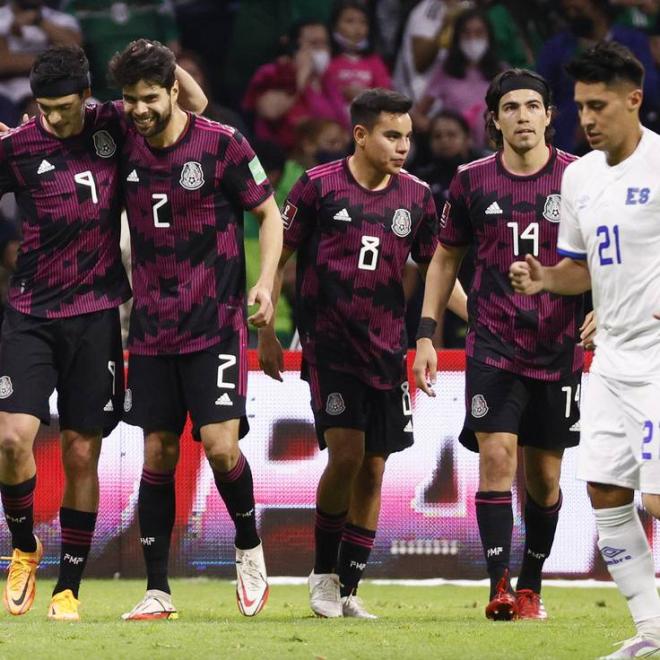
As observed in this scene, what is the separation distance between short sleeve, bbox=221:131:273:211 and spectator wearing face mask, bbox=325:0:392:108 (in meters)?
6.70

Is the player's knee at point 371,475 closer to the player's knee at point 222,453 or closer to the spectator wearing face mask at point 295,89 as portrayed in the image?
the player's knee at point 222,453

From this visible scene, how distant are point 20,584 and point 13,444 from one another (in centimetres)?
69

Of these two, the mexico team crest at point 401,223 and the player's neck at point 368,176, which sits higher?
the player's neck at point 368,176

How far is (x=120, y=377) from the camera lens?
7246 millimetres

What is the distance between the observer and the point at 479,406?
7090 millimetres

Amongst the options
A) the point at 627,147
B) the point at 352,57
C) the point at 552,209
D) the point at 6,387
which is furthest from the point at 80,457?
the point at 352,57

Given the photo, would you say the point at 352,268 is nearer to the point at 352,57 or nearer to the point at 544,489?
the point at 544,489

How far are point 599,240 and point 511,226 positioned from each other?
5.03 feet

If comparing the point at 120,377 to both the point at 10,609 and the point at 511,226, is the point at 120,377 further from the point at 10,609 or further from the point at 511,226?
the point at 511,226

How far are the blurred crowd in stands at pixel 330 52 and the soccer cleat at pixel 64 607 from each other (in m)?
6.40

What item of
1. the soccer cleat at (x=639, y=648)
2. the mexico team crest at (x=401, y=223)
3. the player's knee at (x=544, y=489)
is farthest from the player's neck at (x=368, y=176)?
the soccer cleat at (x=639, y=648)

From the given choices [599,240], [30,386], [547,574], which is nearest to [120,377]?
[30,386]

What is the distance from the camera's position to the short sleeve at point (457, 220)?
7.35 meters

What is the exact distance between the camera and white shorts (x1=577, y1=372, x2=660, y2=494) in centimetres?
543
